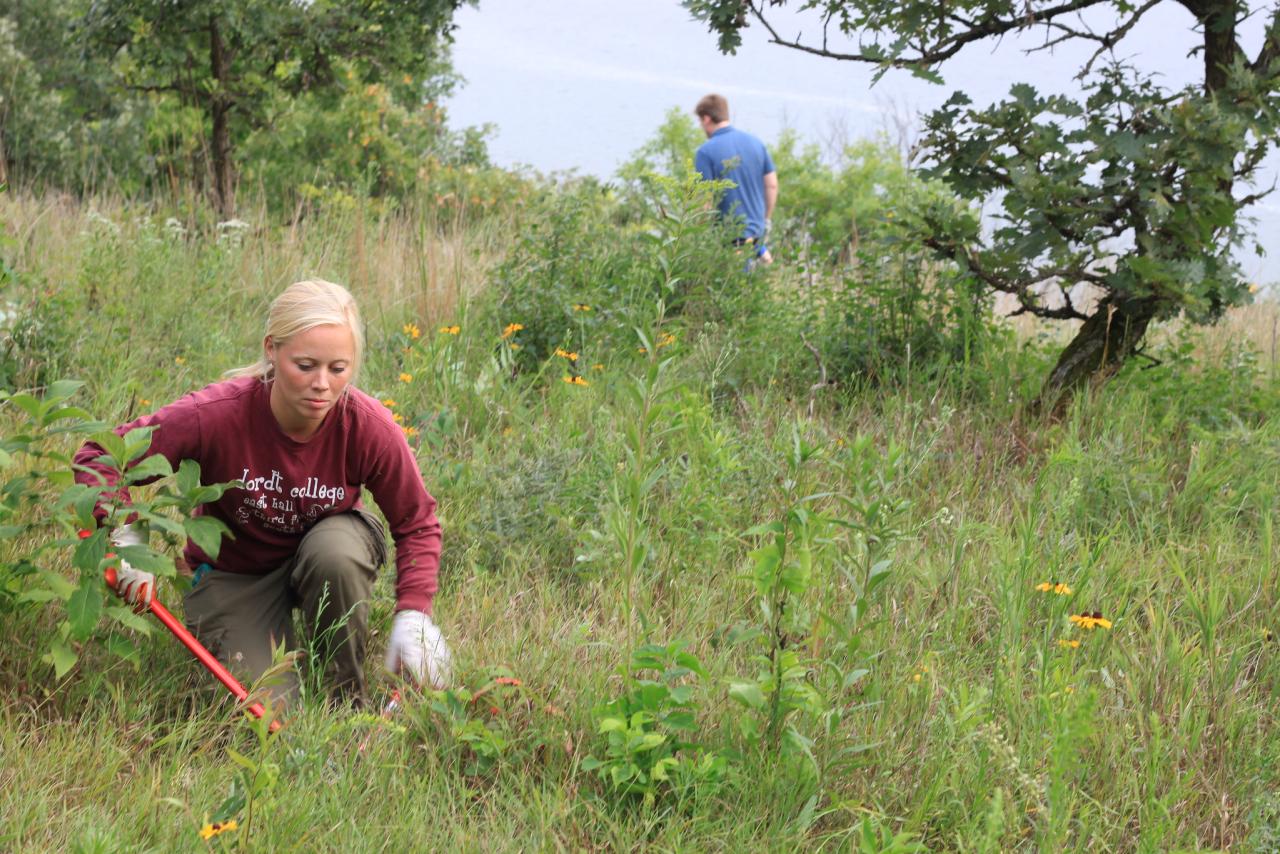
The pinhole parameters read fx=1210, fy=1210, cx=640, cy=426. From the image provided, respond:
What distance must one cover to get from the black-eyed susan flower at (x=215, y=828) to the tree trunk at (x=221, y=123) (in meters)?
5.64

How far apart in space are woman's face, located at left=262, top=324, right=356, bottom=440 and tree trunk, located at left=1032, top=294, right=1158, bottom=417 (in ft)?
8.94

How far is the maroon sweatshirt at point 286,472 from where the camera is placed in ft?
9.53

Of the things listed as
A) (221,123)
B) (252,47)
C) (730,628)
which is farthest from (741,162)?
(730,628)

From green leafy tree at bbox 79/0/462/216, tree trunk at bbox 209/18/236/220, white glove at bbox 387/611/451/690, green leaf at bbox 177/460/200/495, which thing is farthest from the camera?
tree trunk at bbox 209/18/236/220

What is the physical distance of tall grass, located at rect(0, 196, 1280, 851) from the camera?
2348 mm

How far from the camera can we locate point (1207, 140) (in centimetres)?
403

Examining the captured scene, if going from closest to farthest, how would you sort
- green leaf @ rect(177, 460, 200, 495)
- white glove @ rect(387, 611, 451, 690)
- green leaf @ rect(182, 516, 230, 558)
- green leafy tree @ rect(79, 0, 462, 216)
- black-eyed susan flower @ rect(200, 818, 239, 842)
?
black-eyed susan flower @ rect(200, 818, 239, 842) → green leaf @ rect(182, 516, 230, 558) → green leaf @ rect(177, 460, 200, 495) → white glove @ rect(387, 611, 451, 690) → green leafy tree @ rect(79, 0, 462, 216)

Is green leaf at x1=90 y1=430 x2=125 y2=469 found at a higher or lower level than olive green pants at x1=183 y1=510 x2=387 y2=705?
higher

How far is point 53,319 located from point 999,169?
11.3 ft

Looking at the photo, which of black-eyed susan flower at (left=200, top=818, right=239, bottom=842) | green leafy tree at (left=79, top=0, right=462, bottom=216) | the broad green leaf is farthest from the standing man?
black-eyed susan flower at (left=200, top=818, right=239, bottom=842)

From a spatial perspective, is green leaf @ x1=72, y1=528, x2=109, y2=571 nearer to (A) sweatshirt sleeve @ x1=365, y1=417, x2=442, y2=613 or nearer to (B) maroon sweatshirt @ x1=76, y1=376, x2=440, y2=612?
(B) maroon sweatshirt @ x1=76, y1=376, x2=440, y2=612

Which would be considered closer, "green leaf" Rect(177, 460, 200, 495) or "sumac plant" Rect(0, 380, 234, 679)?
"sumac plant" Rect(0, 380, 234, 679)

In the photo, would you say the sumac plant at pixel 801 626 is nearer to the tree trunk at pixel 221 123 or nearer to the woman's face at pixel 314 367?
the woman's face at pixel 314 367

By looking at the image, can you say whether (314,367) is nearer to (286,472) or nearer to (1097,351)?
(286,472)
